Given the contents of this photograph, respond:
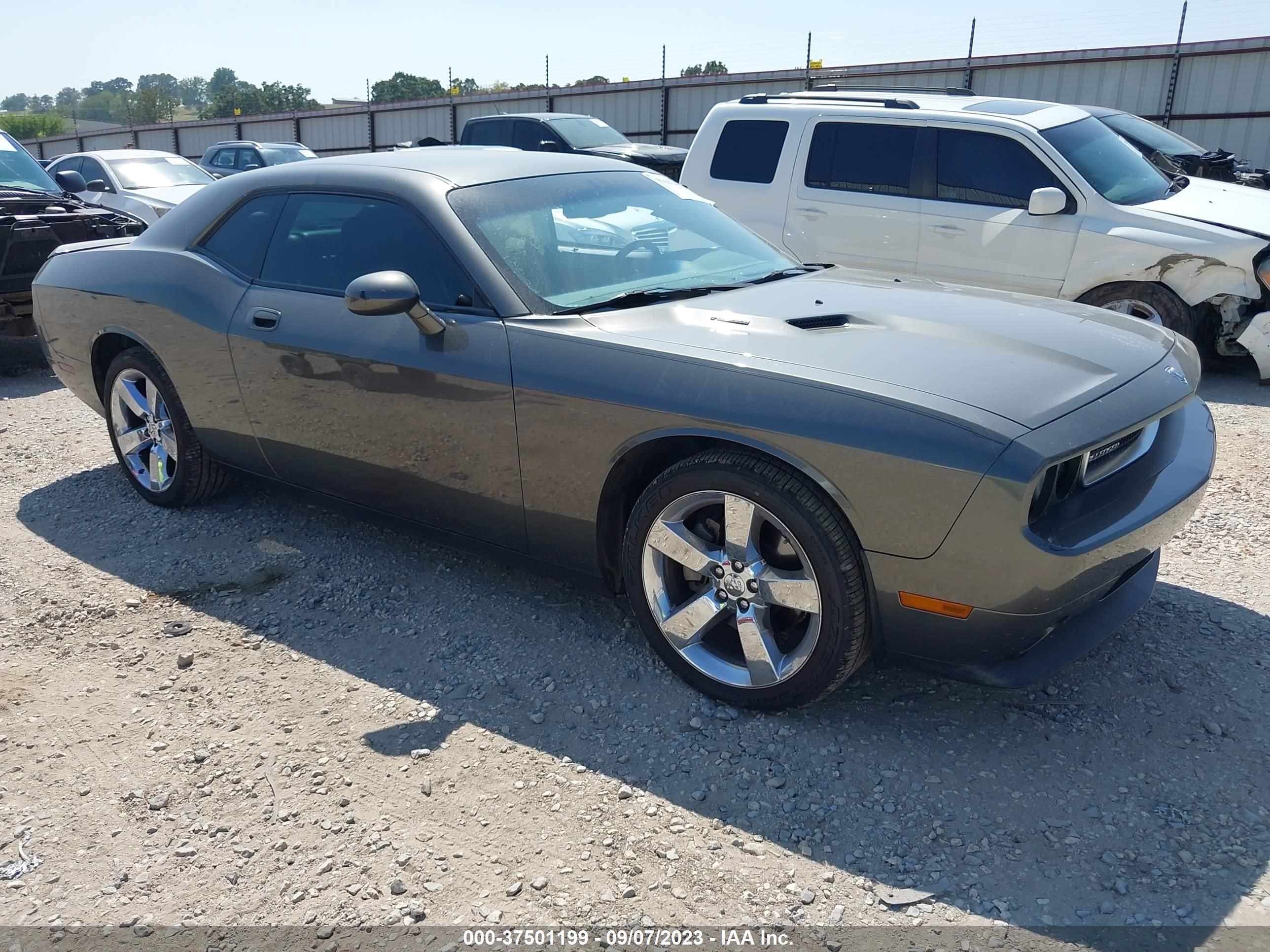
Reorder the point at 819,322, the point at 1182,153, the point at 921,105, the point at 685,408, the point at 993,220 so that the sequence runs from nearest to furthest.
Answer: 1. the point at 685,408
2. the point at 819,322
3. the point at 993,220
4. the point at 921,105
5. the point at 1182,153

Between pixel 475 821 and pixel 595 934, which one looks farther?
pixel 475 821

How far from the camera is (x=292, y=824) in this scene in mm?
2650

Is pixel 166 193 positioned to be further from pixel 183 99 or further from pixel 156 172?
pixel 183 99

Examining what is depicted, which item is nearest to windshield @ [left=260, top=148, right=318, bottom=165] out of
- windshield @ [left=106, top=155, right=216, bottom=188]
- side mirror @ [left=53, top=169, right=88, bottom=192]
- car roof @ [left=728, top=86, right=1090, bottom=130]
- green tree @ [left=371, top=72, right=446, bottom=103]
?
windshield @ [left=106, top=155, right=216, bottom=188]

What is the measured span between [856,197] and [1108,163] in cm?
169

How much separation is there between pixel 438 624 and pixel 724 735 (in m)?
1.24

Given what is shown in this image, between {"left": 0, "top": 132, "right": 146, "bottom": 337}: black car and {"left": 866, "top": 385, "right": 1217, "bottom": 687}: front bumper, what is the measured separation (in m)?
6.53

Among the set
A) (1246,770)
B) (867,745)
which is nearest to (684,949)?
(867,745)

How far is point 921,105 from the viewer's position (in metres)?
7.20

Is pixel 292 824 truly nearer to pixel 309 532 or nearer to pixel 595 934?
pixel 595 934

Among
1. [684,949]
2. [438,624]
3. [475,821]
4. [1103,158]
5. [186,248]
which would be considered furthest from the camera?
[1103,158]

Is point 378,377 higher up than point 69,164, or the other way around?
point 69,164

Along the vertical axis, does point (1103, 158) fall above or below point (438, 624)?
above

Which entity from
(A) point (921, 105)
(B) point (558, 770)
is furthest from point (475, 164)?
(A) point (921, 105)
